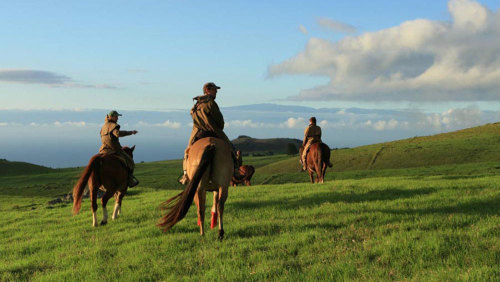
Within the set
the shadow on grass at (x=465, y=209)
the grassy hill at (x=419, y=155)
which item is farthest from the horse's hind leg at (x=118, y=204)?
the grassy hill at (x=419, y=155)

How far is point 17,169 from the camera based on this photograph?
62781 mm

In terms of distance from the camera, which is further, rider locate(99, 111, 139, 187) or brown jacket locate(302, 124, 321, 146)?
brown jacket locate(302, 124, 321, 146)

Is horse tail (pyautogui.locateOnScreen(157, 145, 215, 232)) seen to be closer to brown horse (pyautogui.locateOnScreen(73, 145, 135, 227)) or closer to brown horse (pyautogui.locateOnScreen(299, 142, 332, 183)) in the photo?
brown horse (pyautogui.locateOnScreen(73, 145, 135, 227))

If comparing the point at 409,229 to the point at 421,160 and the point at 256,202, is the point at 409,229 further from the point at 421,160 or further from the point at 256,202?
the point at 421,160

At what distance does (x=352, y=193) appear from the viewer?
1545cm

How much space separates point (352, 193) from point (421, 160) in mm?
30022

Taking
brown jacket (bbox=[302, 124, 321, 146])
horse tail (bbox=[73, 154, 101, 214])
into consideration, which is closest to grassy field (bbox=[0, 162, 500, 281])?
horse tail (bbox=[73, 154, 101, 214])

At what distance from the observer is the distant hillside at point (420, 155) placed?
41.2 metres

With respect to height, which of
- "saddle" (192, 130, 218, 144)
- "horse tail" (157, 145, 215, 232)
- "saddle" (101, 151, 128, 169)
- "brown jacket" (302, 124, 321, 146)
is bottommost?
"horse tail" (157, 145, 215, 232)

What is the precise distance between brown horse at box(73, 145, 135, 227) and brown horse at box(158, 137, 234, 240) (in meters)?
4.72

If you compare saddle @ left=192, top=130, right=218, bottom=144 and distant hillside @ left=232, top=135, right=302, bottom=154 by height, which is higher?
distant hillside @ left=232, top=135, right=302, bottom=154

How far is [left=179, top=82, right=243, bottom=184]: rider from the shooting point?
1049 centimetres

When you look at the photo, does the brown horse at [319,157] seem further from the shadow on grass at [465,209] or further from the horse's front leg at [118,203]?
the horse's front leg at [118,203]

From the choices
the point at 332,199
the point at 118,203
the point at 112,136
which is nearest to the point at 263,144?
the point at 118,203
